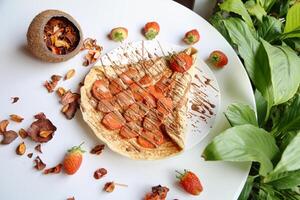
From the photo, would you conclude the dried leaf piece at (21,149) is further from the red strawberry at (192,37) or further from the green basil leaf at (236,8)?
the green basil leaf at (236,8)

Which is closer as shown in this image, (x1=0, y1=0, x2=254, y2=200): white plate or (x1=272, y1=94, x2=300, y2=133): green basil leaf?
(x1=0, y1=0, x2=254, y2=200): white plate

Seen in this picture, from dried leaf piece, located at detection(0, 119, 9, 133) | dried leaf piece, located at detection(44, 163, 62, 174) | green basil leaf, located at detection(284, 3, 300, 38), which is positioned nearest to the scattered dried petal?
dried leaf piece, located at detection(44, 163, 62, 174)

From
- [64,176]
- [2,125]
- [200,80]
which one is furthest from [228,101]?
[2,125]

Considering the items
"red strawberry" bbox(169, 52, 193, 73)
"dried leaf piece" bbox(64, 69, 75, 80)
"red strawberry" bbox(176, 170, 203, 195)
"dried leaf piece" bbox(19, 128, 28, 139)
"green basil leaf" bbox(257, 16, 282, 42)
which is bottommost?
"red strawberry" bbox(176, 170, 203, 195)

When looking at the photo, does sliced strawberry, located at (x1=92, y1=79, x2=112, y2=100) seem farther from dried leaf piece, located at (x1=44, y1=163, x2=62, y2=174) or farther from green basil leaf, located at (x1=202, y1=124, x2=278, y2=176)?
green basil leaf, located at (x1=202, y1=124, x2=278, y2=176)

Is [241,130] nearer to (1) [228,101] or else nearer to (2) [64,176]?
(1) [228,101]
